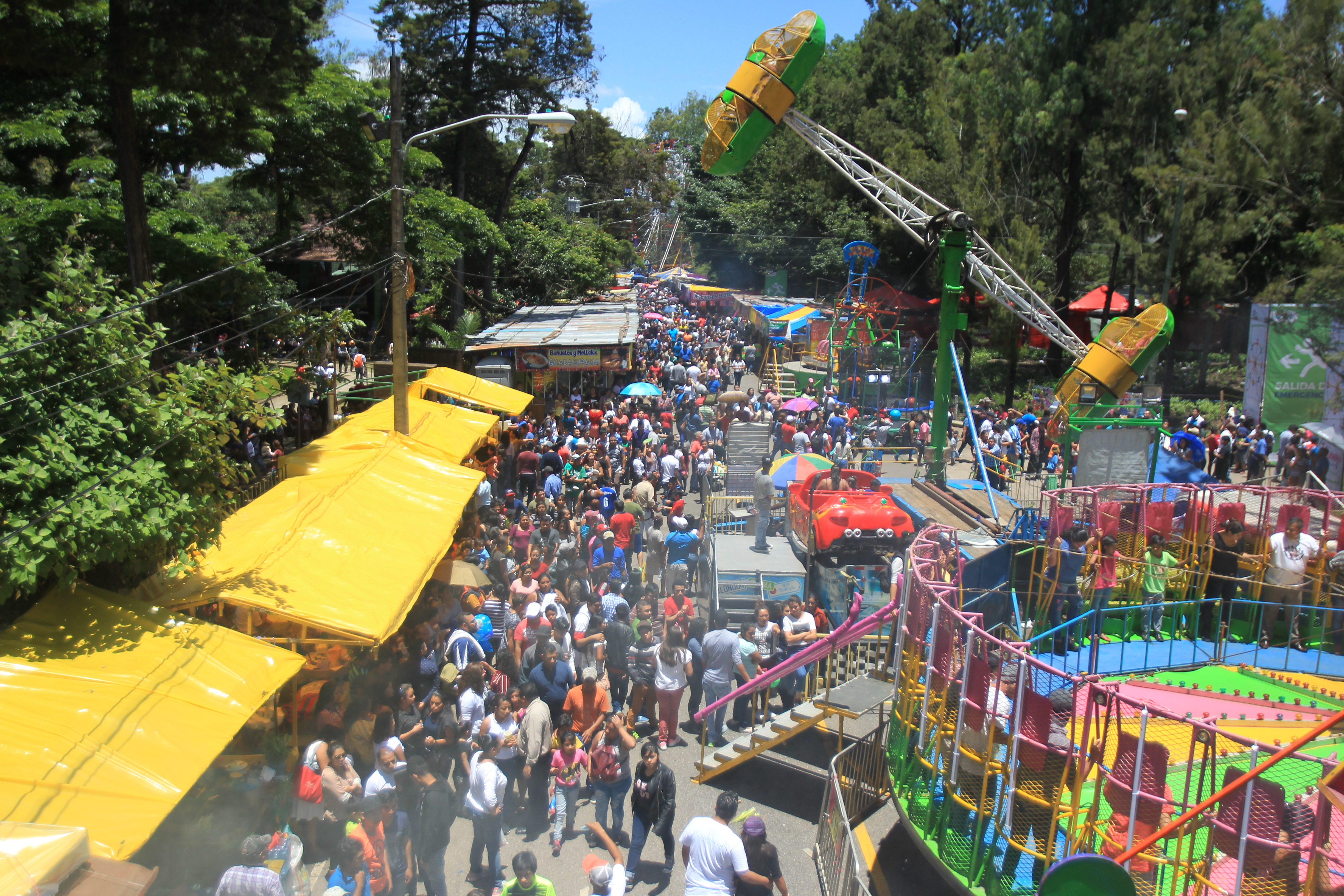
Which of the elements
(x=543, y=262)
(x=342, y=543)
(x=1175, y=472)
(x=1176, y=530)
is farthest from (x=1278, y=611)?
(x=543, y=262)

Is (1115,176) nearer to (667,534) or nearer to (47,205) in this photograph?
(667,534)

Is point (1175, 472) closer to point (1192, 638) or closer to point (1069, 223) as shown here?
point (1192, 638)

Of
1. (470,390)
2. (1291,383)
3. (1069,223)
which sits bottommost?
(470,390)

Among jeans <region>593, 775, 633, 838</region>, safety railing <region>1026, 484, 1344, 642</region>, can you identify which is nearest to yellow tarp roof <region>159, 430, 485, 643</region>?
jeans <region>593, 775, 633, 838</region>

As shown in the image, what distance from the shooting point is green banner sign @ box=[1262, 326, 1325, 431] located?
2220 cm

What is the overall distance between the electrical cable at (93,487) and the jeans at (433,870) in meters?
3.50

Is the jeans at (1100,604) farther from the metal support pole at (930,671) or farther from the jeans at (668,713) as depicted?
the jeans at (668,713)

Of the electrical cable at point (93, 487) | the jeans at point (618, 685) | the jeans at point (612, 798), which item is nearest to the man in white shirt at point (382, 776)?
the jeans at point (612, 798)

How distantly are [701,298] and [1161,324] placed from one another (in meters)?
40.7

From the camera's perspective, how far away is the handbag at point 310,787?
22.1 ft

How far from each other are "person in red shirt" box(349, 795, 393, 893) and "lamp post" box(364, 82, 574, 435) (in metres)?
7.79

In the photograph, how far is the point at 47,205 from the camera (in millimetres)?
14484

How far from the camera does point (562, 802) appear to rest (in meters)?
7.46

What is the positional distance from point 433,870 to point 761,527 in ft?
23.6
